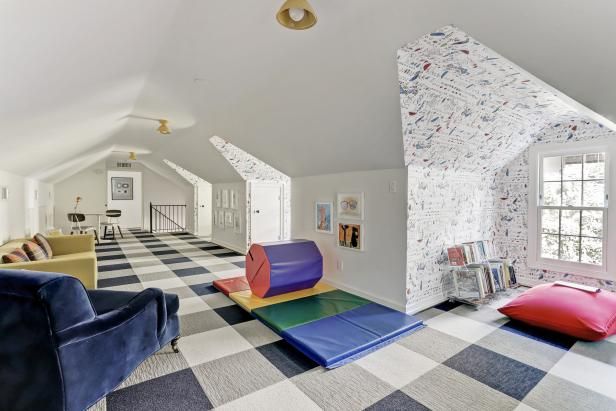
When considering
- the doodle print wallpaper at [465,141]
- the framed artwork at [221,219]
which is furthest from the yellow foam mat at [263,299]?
the framed artwork at [221,219]

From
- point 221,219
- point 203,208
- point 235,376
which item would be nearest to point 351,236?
point 235,376

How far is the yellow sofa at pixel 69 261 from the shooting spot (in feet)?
10.1

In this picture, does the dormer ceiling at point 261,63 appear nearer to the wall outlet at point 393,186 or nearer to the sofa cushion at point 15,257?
the wall outlet at point 393,186

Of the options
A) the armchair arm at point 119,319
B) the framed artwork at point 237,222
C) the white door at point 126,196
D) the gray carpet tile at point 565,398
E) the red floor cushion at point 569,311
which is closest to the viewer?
the armchair arm at point 119,319

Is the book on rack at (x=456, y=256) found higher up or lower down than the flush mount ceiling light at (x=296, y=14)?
lower down

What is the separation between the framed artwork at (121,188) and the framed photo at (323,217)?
906 centimetres

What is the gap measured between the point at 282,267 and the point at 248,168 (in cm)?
316

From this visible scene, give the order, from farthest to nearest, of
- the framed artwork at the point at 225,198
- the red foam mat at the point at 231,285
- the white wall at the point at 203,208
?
the white wall at the point at 203,208, the framed artwork at the point at 225,198, the red foam mat at the point at 231,285

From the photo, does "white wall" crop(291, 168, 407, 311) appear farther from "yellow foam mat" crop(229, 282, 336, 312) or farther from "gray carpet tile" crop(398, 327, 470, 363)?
"gray carpet tile" crop(398, 327, 470, 363)

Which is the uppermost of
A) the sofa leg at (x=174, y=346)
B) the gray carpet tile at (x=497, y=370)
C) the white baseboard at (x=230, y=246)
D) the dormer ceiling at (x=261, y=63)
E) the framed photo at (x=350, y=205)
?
the dormer ceiling at (x=261, y=63)

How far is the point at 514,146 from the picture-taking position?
414 cm

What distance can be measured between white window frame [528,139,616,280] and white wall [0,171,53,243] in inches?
278

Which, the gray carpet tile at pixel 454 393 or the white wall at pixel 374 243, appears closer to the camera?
the gray carpet tile at pixel 454 393

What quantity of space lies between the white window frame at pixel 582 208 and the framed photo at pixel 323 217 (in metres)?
2.80
